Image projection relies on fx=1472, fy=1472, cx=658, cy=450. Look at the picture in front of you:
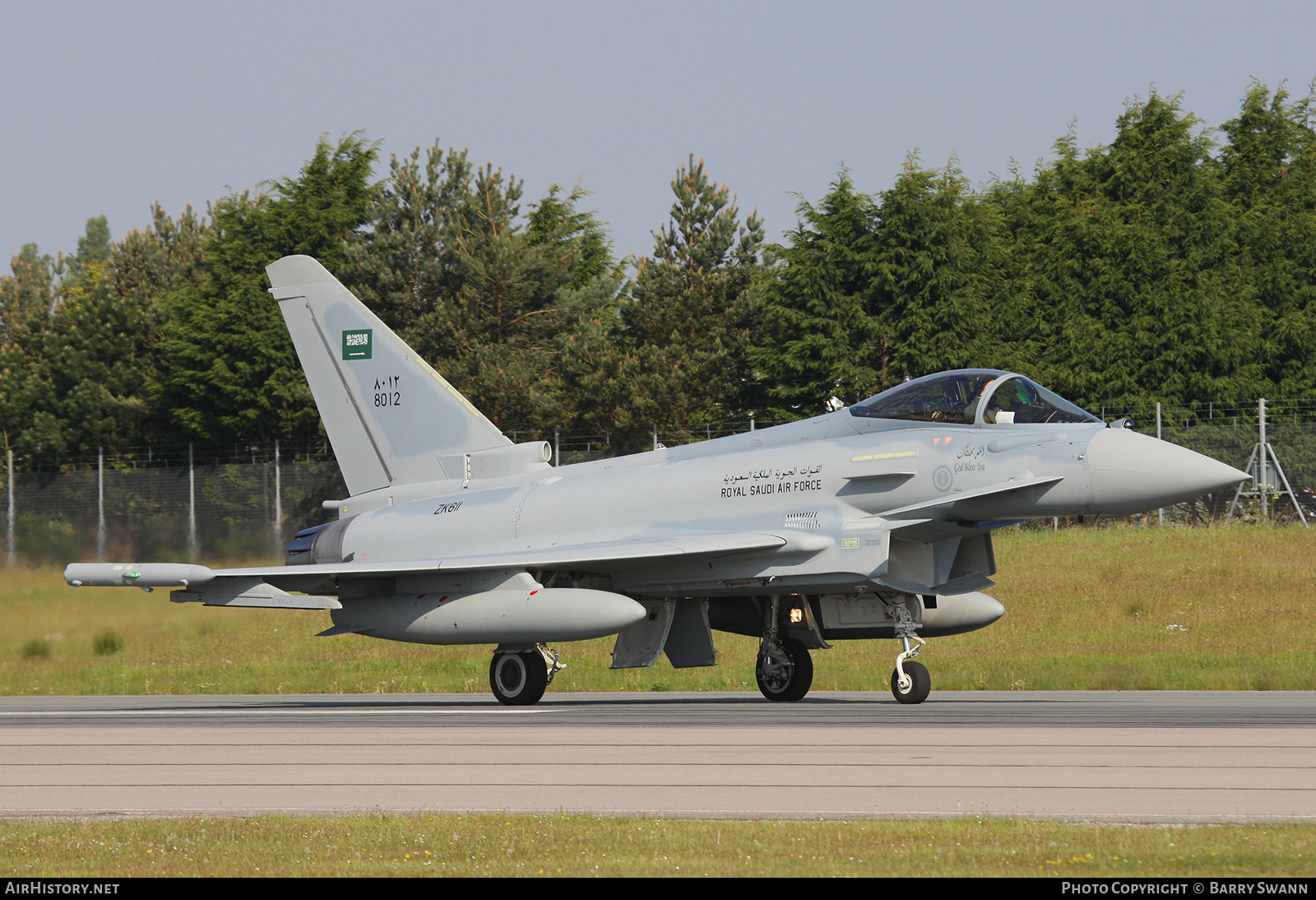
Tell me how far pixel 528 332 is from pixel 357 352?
89.4 ft

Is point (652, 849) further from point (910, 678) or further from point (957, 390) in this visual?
point (957, 390)

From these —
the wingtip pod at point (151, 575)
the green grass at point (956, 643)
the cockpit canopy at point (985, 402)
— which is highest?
the cockpit canopy at point (985, 402)

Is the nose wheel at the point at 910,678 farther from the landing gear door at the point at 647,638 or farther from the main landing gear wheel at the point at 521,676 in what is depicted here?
the main landing gear wheel at the point at 521,676

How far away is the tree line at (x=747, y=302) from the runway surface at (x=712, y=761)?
25.5 meters

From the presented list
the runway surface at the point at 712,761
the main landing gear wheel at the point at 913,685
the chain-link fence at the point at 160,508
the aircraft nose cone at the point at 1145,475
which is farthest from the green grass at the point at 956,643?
the runway surface at the point at 712,761

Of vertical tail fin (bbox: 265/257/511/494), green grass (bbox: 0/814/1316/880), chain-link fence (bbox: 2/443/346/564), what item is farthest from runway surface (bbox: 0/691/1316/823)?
chain-link fence (bbox: 2/443/346/564)

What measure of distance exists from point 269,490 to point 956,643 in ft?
54.6

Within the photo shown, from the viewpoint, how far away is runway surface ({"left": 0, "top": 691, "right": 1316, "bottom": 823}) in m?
8.34

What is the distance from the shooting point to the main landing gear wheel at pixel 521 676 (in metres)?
17.2

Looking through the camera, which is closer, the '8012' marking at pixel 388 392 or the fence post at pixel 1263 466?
the '8012' marking at pixel 388 392

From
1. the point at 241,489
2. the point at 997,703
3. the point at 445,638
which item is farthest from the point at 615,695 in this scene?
the point at 241,489

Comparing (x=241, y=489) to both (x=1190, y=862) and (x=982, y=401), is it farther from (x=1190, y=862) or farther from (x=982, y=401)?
(x=1190, y=862)

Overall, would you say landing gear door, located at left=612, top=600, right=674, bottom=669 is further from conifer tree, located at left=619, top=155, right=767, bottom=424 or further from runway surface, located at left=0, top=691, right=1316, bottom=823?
conifer tree, located at left=619, top=155, right=767, bottom=424

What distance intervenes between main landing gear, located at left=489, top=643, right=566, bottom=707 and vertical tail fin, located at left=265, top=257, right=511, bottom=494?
3.13m
